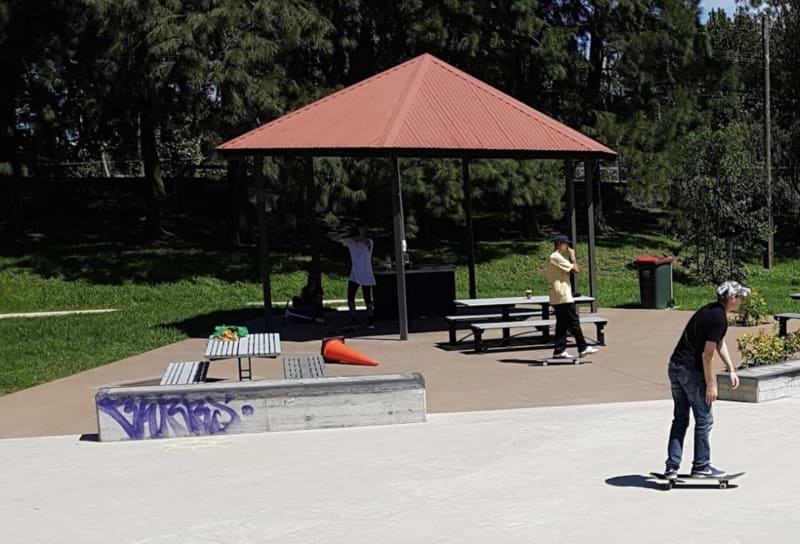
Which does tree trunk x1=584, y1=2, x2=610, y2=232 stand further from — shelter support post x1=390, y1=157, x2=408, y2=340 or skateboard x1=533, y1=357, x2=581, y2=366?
skateboard x1=533, y1=357, x2=581, y2=366

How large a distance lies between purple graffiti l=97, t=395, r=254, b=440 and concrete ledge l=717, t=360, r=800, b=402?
4947 mm

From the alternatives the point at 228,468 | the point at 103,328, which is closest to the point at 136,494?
the point at 228,468

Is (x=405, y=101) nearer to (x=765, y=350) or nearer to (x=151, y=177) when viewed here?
(x=765, y=350)

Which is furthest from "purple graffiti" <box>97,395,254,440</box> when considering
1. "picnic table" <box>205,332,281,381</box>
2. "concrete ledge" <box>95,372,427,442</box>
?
"picnic table" <box>205,332,281,381</box>

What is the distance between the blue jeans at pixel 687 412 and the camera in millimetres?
6852

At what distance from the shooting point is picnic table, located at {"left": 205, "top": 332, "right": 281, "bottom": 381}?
10.5 metres

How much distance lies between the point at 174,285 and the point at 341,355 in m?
12.7

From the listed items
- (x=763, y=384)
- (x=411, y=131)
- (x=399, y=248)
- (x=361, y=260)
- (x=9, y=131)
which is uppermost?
(x=9, y=131)

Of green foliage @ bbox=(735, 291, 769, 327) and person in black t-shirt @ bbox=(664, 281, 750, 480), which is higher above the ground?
person in black t-shirt @ bbox=(664, 281, 750, 480)

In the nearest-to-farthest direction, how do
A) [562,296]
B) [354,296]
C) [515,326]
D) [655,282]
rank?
[562,296] < [515,326] < [354,296] < [655,282]

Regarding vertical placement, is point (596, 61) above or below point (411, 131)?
above

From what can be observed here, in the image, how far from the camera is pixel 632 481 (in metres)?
7.17

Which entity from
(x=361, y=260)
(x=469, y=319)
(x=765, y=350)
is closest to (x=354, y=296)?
(x=361, y=260)

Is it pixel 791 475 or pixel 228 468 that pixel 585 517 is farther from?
pixel 228 468
